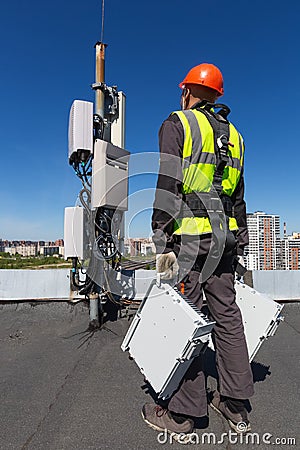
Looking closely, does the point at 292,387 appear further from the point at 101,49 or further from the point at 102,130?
the point at 101,49

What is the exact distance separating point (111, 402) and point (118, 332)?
1.37 metres

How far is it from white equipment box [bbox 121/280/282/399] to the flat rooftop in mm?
287

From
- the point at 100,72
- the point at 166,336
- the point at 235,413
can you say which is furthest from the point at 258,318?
the point at 100,72

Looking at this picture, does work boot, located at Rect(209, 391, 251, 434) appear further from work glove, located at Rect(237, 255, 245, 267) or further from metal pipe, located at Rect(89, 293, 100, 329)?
metal pipe, located at Rect(89, 293, 100, 329)

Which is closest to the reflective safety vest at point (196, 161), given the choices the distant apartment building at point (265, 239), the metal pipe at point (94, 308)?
the metal pipe at point (94, 308)

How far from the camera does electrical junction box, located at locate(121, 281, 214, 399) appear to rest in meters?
1.57

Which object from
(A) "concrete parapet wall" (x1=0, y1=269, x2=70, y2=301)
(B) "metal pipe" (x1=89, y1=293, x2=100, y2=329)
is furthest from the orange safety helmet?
(A) "concrete parapet wall" (x1=0, y1=269, x2=70, y2=301)

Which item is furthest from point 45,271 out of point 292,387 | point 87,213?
point 292,387

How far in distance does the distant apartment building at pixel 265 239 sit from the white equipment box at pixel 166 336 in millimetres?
8242

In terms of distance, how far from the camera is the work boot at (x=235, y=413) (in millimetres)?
1690

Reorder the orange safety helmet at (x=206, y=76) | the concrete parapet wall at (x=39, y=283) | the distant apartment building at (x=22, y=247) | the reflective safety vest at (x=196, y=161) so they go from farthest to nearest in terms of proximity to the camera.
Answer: the distant apartment building at (x=22, y=247)
the concrete parapet wall at (x=39, y=283)
the orange safety helmet at (x=206, y=76)
the reflective safety vest at (x=196, y=161)

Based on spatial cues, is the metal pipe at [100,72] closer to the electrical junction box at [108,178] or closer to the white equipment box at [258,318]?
the electrical junction box at [108,178]

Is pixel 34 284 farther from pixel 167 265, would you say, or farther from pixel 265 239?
pixel 265 239

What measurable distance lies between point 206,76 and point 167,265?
3.17 feet
